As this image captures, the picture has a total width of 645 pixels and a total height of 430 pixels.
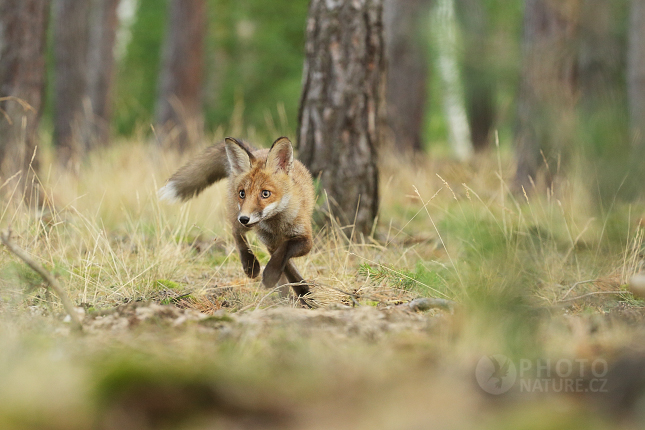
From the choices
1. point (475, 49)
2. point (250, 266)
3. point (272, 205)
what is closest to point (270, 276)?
point (250, 266)

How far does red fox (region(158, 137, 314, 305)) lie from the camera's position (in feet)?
15.3

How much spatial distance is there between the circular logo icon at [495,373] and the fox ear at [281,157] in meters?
2.65

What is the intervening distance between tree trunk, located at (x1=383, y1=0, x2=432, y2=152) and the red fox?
832 centimetres

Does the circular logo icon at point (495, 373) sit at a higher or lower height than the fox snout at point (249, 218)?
lower

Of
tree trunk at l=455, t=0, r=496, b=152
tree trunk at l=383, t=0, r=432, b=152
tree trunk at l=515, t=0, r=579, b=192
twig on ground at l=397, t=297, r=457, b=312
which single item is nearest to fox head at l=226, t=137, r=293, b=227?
twig on ground at l=397, t=297, r=457, b=312

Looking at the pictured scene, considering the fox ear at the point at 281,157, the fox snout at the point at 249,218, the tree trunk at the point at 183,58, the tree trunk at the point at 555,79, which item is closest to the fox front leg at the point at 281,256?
the fox snout at the point at 249,218

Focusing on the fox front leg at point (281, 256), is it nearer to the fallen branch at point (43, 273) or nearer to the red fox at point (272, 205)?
the red fox at point (272, 205)

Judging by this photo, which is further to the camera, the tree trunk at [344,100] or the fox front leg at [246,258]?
the tree trunk at [344,100]

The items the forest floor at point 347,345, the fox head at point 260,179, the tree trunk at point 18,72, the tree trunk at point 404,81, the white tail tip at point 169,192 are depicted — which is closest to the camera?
the forest floor at point 347,345

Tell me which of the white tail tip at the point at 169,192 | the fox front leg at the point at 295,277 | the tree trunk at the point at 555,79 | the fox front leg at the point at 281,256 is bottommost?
the fox front leg at the point at 295,277

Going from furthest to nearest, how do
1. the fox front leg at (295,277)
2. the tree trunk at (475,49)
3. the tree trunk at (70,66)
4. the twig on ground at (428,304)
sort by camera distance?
the tree trunk at (70,66)
the fox front leg at (295,277)
the twig on ground at (428,304)
the tree trunk at (475,49)

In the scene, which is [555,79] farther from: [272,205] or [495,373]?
[272,205]

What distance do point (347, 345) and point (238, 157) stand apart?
237 centimetres

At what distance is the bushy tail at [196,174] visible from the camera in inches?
214
